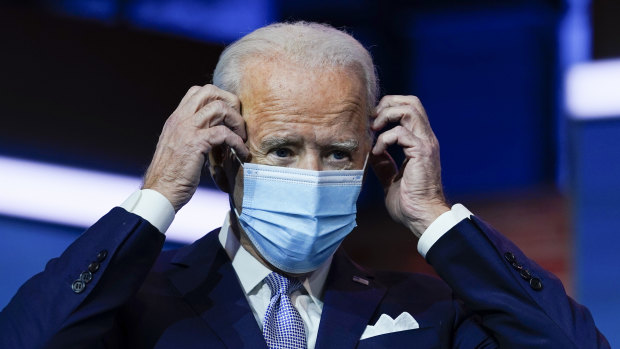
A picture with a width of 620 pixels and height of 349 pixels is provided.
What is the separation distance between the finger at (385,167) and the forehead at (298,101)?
121mm

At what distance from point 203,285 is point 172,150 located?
37cm

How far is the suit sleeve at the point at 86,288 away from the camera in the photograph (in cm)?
222

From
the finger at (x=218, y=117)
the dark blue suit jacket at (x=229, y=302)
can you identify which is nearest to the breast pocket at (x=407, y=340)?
the dark blue suit jacket at (x=229, y=302)

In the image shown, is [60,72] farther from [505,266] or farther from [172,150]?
[505,266]

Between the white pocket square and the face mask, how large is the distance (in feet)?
0.71

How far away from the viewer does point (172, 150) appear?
244cm

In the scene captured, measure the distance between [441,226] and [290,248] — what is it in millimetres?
398

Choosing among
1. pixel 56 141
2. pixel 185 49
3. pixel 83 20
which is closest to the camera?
pixel 56 141

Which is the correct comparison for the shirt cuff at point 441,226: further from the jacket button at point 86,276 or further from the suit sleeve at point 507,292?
the jacket button at point 86,276

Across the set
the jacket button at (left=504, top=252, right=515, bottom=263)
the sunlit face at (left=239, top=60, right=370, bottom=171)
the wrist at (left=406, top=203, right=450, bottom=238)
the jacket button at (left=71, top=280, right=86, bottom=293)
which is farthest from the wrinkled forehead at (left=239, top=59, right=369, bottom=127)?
the jacket button at (left=71, top=280, right=86, bottom=293)

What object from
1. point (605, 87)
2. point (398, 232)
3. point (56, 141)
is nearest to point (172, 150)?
point (56, 141)

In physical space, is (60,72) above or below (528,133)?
above

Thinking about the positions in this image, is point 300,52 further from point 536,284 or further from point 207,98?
point 536,284

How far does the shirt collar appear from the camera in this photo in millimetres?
2568
